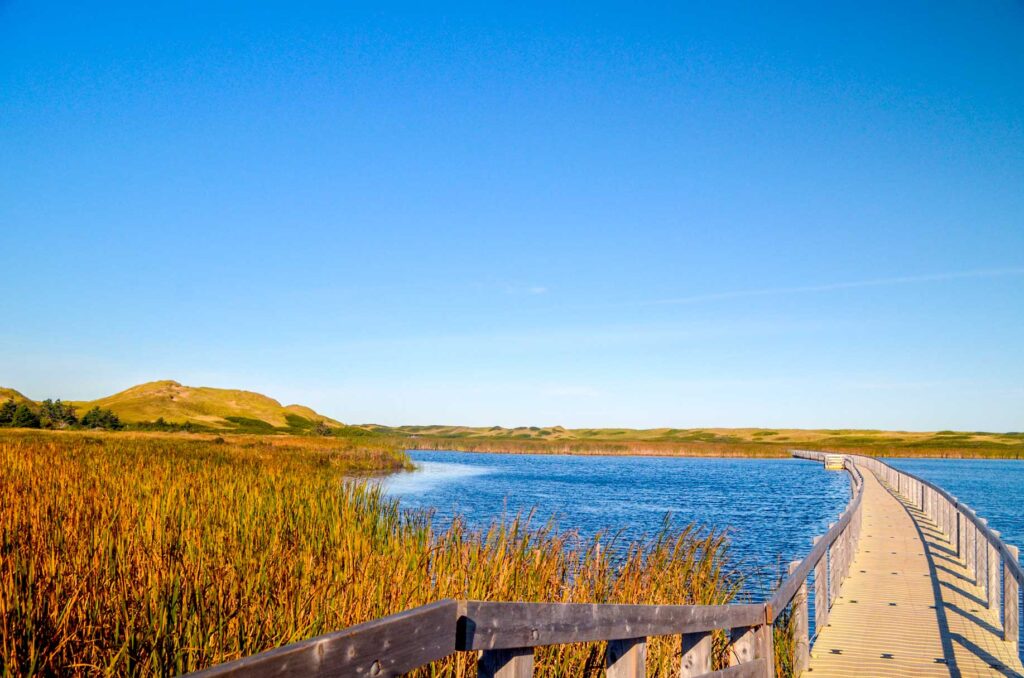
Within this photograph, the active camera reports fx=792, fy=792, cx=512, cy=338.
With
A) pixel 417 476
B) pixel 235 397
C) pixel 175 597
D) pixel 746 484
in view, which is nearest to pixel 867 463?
pixel 746 484

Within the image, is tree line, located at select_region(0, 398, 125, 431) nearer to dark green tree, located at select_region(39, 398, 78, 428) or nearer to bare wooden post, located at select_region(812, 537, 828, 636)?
dark green tree, located at select_region(39, 398, 78, 428)

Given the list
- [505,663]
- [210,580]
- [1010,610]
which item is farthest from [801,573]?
[505,663]

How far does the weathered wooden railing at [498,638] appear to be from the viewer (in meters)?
1.93

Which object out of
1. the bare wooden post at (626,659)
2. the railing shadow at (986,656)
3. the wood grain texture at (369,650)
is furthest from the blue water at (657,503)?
the wood grain texture at (369,650)

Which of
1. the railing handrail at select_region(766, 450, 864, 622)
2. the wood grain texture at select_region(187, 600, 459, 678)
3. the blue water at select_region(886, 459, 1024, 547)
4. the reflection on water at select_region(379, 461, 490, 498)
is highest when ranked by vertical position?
the wood grain texture at select_region(187, 600, 459, 678)

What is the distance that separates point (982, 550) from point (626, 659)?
9.55 metres

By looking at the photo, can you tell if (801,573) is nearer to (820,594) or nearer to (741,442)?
(820,594)

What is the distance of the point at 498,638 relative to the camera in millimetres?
2592

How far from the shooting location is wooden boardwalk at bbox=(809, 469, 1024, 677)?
7.31 metres

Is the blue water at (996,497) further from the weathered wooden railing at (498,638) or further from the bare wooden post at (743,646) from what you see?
the weathered wooden railing at (498,638)

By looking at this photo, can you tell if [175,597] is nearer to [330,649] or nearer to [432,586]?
[432,586]

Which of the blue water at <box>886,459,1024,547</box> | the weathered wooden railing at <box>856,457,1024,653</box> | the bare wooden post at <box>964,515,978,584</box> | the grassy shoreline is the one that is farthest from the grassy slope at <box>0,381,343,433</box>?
the bare wooden post at <box>964,515,978,584</box>

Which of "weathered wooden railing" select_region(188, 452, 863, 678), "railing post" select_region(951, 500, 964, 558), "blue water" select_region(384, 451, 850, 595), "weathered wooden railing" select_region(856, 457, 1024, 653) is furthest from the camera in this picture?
"blue water" select_region(384, 451, 850, 595)

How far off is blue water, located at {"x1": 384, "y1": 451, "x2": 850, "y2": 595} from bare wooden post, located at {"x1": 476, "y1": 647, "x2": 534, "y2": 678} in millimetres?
9491
